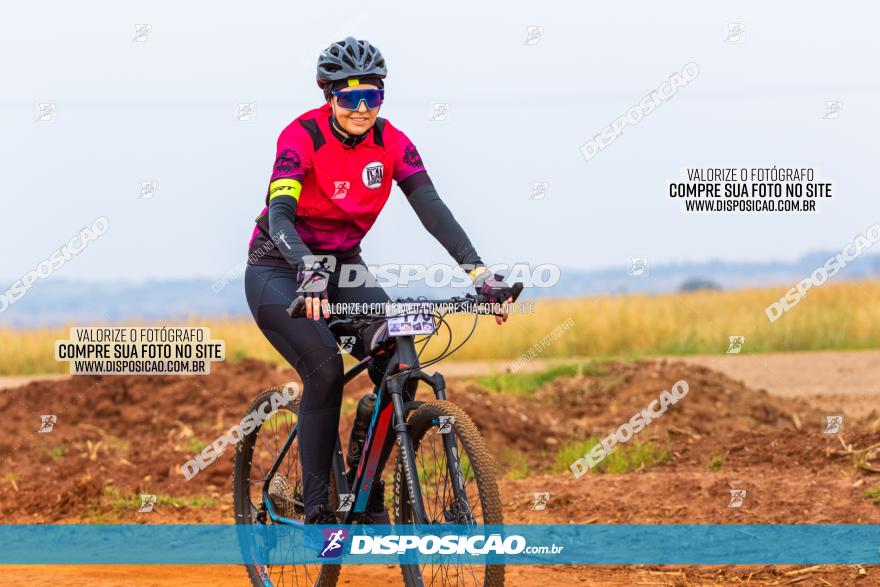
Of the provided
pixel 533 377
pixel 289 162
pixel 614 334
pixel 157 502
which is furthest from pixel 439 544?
pixel 614 334

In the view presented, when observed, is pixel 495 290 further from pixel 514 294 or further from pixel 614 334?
pixel 614 334

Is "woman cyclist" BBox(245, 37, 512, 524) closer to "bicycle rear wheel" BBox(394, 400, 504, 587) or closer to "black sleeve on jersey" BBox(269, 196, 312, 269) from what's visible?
"black sleeve on jersey" BBox(269, 196, 312, 269)

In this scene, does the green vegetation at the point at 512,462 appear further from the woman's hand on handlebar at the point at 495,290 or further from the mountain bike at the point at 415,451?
the woman's hand on handlebar at the point at 495,290

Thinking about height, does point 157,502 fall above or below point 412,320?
below

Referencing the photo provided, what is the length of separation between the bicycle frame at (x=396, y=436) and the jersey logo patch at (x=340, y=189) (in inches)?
33.3

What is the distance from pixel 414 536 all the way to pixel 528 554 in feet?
8.63

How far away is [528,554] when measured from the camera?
27.1ft

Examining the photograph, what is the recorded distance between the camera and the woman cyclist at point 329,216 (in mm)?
6227

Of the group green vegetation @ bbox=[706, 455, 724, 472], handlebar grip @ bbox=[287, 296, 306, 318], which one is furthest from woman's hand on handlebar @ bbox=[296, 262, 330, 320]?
green vegetation @ bbox=[706, 455, 724, 472]

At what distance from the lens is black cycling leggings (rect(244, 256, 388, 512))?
20.5 ft

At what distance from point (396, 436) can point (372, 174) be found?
53.4 inches

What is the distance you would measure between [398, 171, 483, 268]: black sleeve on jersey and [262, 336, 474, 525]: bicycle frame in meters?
0.60

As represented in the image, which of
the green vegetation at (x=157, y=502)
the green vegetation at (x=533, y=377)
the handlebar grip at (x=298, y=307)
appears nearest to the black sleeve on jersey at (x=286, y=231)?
the handlebar grip at (x=298, y=307)

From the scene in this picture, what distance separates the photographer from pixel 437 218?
6402 mm
